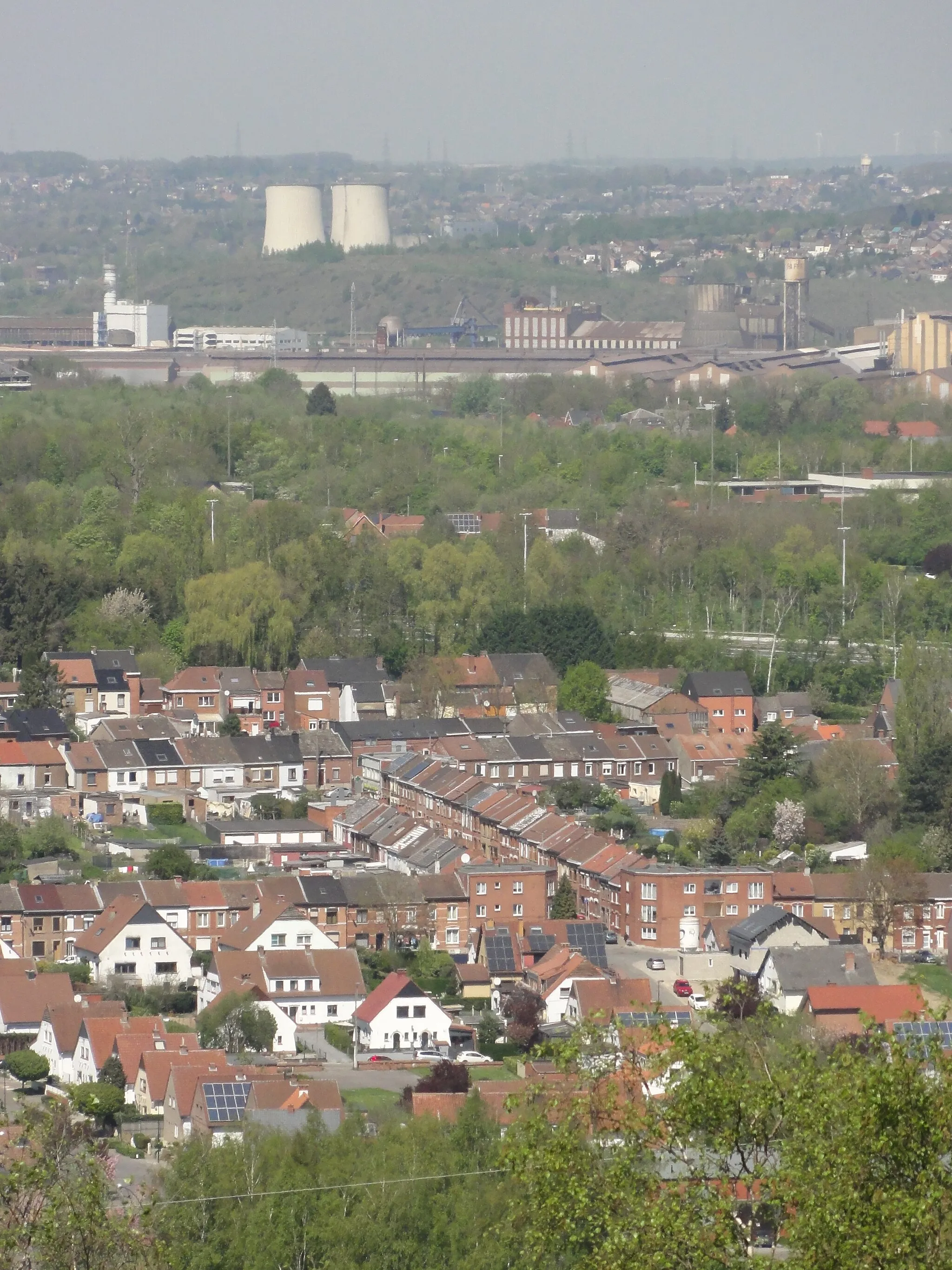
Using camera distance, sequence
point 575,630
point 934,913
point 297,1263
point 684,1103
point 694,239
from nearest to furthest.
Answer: point 684,1103, point 297,1263, point 934,913, point 575,630, point 694,239

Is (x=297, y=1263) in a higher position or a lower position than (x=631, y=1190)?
lower

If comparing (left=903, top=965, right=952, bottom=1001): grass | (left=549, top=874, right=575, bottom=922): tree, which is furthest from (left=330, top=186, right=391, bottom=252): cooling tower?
(left=903, top=965, right=952, bottom=1001): grass

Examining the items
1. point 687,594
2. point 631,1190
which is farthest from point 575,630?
point 631,1190

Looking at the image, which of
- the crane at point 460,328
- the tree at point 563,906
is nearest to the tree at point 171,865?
the tree at point 563,906

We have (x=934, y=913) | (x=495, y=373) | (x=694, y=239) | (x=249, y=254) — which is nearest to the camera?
(x=934, y=913)

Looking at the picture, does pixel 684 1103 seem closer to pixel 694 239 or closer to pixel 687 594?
pixel 687 594

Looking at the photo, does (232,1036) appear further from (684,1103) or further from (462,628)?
(462,628)

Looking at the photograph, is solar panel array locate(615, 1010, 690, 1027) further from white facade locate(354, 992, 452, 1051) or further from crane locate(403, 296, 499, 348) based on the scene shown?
crane locate(403, 296, 499, 348)

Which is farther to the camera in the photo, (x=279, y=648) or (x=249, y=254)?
(x=249, y=254)

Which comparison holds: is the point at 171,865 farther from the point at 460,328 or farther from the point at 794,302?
the point at 794,302
